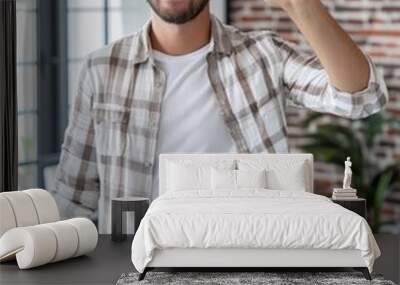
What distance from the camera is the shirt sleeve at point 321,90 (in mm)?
5238

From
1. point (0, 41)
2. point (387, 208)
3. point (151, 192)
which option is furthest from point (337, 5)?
point (0, 41)

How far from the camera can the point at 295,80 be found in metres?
5.68

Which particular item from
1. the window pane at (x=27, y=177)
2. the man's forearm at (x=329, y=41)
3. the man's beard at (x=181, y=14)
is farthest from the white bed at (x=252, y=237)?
the window pane at (x=27, y=177)

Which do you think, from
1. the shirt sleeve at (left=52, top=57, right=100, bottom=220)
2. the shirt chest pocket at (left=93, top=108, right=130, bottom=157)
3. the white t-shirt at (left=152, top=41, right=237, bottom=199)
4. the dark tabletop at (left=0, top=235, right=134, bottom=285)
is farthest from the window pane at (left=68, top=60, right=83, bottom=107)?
the dark tabletop at (left=0, top=235, right=134, bottom=285)

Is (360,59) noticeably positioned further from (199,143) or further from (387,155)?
(387,155)

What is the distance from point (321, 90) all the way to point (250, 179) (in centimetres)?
67

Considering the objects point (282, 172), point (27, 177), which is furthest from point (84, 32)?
point (282, 172)

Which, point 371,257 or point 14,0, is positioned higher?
point 14,0

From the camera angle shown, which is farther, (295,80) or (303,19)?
(295,80)

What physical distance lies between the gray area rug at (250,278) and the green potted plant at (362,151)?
9.02ft

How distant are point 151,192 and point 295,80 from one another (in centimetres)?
115

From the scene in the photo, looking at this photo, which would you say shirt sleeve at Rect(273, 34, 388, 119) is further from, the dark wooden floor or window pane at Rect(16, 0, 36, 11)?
window pane at Rect(16, 0, 36, 11)

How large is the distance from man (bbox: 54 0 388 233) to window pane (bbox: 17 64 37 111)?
38cm

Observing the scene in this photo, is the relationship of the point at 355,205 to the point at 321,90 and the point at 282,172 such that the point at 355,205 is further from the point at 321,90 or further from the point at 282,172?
the point at 321,90
